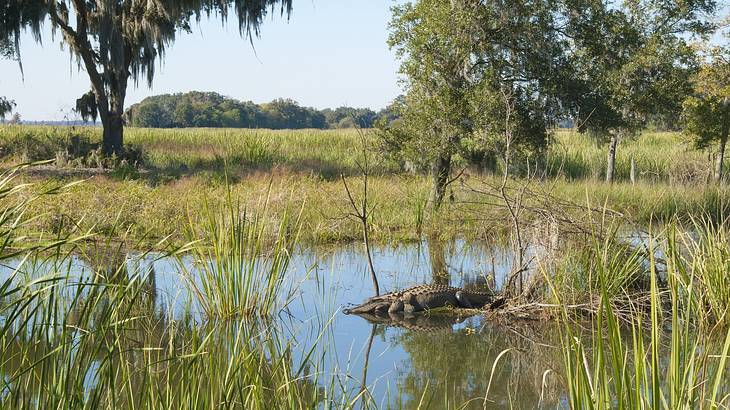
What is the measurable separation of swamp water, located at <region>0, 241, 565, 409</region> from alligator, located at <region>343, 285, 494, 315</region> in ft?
0.46

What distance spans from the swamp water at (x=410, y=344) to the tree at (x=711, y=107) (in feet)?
40.5

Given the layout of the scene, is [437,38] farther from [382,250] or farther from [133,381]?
[133,381]

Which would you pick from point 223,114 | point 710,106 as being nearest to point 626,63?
point 710,106

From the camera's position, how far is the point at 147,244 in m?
10.0

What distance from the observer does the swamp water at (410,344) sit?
499cm

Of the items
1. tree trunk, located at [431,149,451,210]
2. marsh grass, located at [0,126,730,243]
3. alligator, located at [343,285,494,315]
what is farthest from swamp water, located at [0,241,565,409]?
tree trunk, located at [431,149,451,210]

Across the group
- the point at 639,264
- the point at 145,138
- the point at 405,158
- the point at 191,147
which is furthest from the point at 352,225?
the point at 145,138

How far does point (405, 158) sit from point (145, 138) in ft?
43.4

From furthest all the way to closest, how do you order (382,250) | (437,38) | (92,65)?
(92,65)
(437,38)
(382,250)

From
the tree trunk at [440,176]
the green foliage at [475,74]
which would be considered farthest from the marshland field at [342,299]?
the green foliage at [475,74]

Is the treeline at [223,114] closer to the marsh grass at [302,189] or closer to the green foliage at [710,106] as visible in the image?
the marsh grass at [302,189]

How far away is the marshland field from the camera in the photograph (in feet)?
9.31

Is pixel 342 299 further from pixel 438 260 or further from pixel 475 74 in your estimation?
pixel 475 74

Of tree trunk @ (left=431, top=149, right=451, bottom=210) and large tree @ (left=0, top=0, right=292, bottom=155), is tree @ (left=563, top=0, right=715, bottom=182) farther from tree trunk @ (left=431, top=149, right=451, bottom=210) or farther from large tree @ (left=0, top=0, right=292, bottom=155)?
large tree @ (left=0, top=0, right=292, bottom=155)
